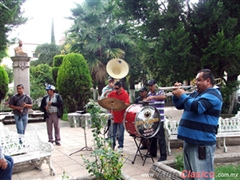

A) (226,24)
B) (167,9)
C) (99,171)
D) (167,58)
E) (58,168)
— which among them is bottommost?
(58,168)

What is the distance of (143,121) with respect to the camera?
4.13 m

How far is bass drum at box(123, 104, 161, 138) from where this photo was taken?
4.09 meters

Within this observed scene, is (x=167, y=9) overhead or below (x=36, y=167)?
overhead

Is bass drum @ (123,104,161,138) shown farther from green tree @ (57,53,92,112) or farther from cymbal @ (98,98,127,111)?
green tree @ (57,53,92,112)

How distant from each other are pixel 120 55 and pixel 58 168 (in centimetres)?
1114

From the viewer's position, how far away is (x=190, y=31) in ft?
24.3

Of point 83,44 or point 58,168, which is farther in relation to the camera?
point 83,44

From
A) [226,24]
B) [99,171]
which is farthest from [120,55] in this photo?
[99,171]

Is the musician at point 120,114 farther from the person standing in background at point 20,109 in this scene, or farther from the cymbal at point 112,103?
the person standing in background at point 20,109

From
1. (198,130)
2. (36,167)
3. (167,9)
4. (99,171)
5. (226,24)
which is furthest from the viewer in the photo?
(167,9)

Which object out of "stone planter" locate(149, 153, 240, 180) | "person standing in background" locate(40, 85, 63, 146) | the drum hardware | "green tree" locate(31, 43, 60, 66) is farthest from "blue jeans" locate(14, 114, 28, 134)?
"green tree" locate(31, 43, 60, 66)

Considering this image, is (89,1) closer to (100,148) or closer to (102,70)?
(102,70)

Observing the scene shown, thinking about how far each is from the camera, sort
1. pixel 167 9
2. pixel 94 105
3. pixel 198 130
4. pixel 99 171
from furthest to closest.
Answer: pixel 167 9, pixel 94 105, pixel 99 171, pixel 198 130

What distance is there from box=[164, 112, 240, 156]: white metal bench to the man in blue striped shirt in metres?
2.49
